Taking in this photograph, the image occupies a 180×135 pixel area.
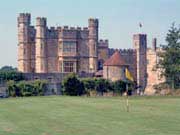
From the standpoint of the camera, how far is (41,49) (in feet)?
276

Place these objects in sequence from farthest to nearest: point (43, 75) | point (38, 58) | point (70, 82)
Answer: point (38, 58) < point (43, 75) < point (70, 82)

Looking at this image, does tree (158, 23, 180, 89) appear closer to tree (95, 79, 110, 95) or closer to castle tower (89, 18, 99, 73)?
tree (95, 79, 110, 95)

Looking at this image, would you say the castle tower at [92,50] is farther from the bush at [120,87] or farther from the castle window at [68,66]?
the bush at [120,87]

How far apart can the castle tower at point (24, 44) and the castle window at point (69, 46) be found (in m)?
5.73

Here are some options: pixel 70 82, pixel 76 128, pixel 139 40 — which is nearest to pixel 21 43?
pixel 139 40

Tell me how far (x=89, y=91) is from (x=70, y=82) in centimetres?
627

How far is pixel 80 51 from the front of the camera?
281ft

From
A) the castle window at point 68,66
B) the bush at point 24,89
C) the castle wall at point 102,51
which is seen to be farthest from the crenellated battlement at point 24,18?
the bush at point 24,89

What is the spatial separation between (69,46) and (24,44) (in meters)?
6.37

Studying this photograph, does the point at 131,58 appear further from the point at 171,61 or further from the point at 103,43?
the point at 171,61

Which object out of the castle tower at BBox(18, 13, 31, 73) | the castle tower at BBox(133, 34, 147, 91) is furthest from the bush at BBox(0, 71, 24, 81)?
the castle tower at BBox(133, 34, 147, 91)

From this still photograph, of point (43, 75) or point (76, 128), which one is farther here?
point (43, 75)

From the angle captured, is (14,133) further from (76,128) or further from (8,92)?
(8,92)

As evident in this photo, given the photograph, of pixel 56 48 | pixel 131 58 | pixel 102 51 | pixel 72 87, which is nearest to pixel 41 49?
pixel 56 48
